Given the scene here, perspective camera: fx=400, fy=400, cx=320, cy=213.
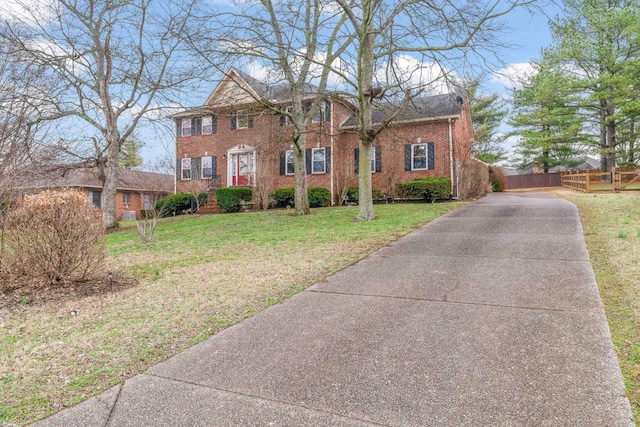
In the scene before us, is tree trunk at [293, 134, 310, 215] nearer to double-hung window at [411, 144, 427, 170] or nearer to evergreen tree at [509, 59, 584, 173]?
double-hung window at [411, 144, 427, 170]

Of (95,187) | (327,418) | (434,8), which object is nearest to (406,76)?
(434,8)

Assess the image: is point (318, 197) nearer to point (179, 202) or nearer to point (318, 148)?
point (318, 148)

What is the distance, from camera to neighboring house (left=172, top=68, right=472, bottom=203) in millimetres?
18766

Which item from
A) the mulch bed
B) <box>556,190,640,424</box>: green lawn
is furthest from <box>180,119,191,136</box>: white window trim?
<box>556,190,640,424</box>: green lawn

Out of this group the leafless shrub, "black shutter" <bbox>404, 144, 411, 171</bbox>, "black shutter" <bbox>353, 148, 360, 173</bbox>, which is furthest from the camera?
"black shutter" <bbox>353, 148, 360, 173</bbox>

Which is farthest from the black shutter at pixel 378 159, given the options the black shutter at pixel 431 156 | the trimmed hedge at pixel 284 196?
the trimmed hedge at pixel 284 196

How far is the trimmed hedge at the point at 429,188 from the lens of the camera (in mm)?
17484

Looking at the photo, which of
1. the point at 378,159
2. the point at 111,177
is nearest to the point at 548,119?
the point at 378,159

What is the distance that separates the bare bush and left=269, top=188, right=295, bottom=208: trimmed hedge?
14.2 m

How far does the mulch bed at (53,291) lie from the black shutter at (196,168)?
17.6 m

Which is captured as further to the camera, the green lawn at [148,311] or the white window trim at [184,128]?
the white window trim at [184,128]

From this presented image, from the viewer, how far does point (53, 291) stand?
5.52m

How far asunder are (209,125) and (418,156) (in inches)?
473

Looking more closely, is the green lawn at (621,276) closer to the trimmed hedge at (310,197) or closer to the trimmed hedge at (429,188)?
the trimmed hedge at (429,188)
